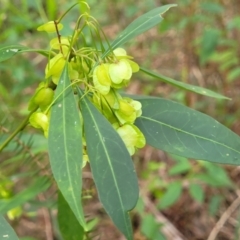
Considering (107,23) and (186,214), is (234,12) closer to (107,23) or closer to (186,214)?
(107,23)

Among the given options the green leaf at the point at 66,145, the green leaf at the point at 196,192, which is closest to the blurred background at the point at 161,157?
the green leaf at the point at 196,192

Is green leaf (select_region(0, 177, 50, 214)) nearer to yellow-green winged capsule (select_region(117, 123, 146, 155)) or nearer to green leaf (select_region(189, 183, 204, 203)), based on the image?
yellow-green winged capsule (select_region(117, 123, 146, 155))

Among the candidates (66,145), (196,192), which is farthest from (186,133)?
(196,192)

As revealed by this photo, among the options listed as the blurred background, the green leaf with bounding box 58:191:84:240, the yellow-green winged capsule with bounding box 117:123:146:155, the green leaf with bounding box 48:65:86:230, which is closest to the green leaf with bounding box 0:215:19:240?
the green leaf with bounding box 48:65:86:230

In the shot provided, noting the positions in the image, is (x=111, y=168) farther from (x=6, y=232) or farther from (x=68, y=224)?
(x=68, y=224)

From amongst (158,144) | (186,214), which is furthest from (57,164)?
(186,214)
